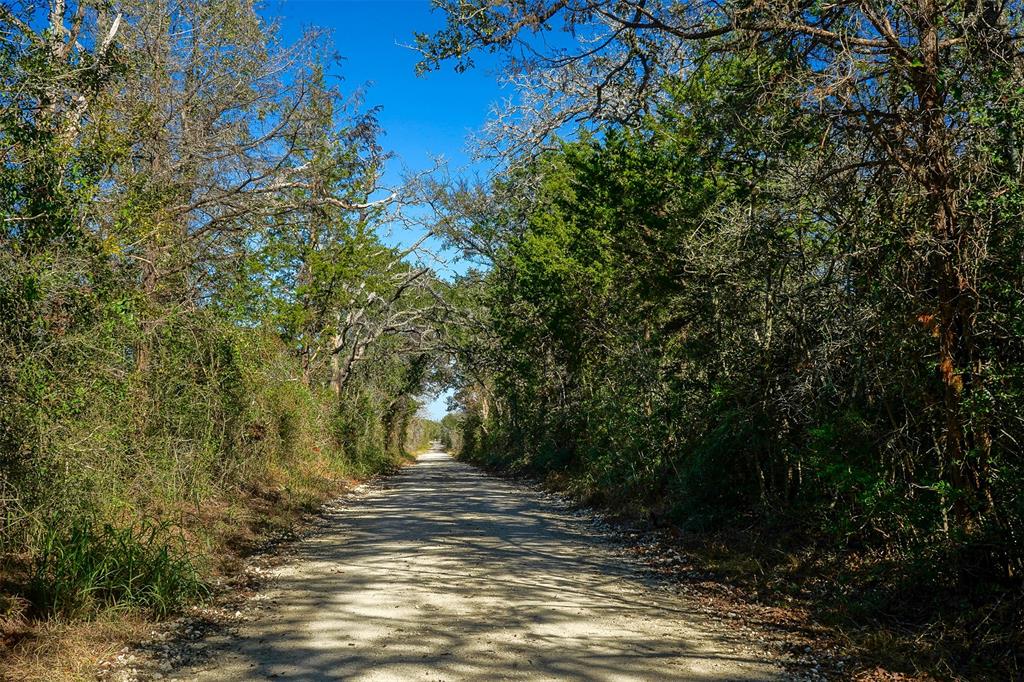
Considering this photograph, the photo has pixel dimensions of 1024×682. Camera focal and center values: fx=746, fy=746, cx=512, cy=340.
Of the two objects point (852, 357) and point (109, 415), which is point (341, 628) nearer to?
point (109, 415)

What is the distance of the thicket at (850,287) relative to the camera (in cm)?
548

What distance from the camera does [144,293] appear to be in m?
8.85

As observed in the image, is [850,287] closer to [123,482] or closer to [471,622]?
[471,622]

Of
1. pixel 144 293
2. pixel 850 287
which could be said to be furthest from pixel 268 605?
pixel 850 287

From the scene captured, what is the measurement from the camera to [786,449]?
8.80 meters

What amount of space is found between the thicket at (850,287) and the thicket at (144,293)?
3.62 metres

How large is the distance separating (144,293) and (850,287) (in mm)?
7788

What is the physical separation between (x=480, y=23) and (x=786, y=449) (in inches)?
229

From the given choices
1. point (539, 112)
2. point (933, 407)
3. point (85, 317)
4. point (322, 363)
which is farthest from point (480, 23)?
point (322, 363)

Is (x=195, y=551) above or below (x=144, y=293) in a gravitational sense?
below

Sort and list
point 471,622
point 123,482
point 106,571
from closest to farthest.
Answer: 1. point 106,571
2. point 471,622
3. point 123,482

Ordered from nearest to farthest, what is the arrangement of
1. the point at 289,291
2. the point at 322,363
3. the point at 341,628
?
the point at 341,628, the point at 289,291, the point at 322,363

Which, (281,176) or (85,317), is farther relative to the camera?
(281,176)

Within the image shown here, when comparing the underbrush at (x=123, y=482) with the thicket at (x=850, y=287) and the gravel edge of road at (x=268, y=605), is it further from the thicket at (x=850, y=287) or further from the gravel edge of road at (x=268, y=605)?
the thicket at (x=850, y=287)
